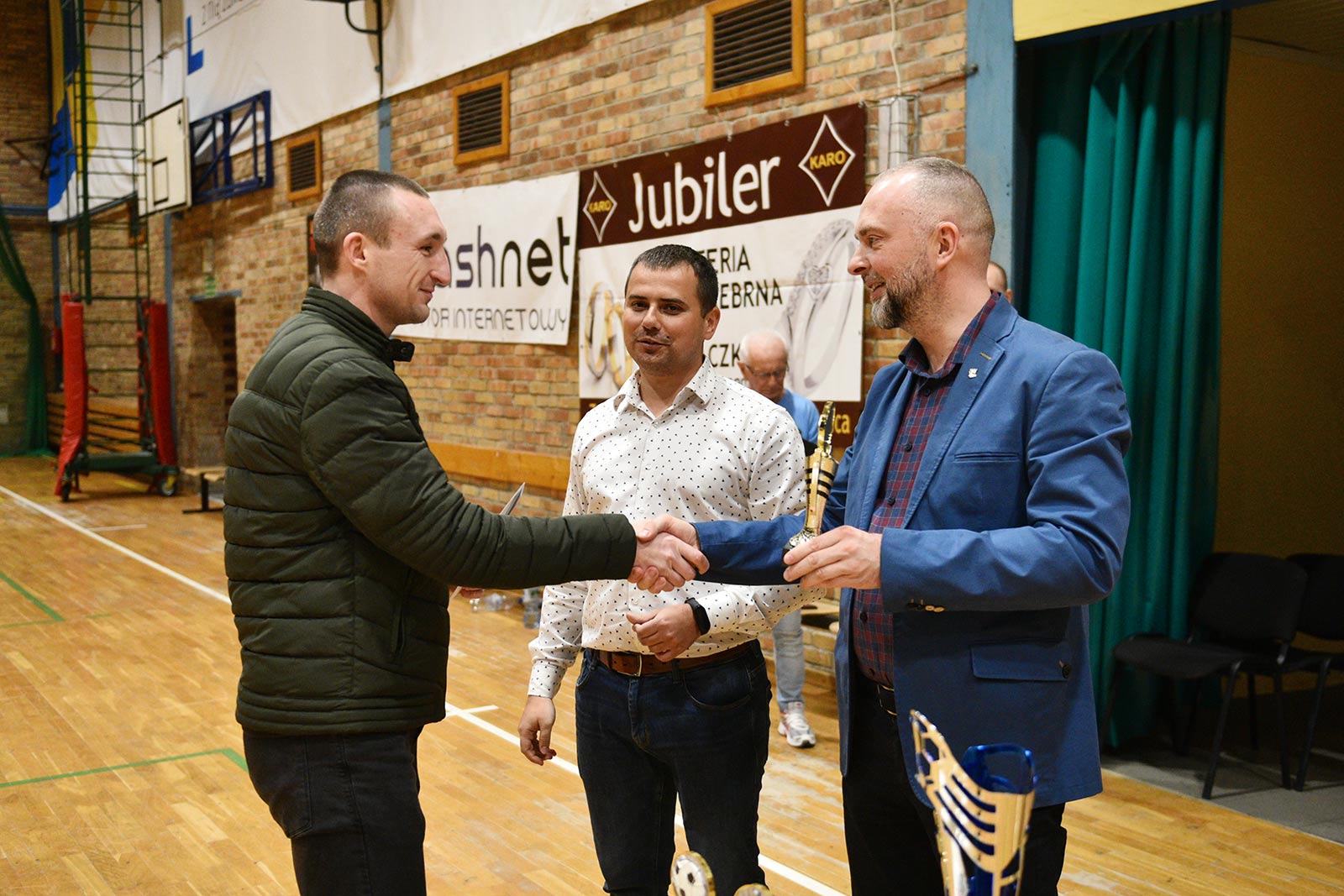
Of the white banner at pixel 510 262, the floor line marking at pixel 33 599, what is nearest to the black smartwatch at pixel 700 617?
the white banner at pixel 510 262

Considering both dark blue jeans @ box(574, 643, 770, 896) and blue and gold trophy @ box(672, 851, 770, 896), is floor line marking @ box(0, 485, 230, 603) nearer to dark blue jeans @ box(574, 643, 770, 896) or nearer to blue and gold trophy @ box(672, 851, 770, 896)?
dark blue jeans @ box(574, 643, 770, 896)

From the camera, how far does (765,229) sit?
6008 mm

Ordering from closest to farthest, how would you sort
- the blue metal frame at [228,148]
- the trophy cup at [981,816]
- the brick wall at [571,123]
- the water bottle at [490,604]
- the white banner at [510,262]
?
the trophy cup at [981,816], the brick wall at [571,123], the white banner at [510,262], the water bottle at [490,604], the blue metal frame at [228,148]

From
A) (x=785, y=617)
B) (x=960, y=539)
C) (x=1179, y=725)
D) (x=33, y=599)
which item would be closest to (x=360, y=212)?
(x=960, y=539)

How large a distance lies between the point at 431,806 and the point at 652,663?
2.41 metres

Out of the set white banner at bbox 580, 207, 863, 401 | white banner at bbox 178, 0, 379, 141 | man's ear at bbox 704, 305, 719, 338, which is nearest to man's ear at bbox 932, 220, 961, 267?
man's ear at bbox 704, 305, 719, 338

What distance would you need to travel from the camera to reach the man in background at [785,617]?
502 centimetres

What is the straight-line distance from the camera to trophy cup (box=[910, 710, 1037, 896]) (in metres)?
1.22

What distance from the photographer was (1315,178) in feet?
19.5

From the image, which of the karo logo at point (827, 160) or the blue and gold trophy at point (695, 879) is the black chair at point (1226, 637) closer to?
the karo logo at point (827, 160)

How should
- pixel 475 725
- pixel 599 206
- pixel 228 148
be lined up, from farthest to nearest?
pixel 228 148 < pixel 599 206 < pixel 475 725

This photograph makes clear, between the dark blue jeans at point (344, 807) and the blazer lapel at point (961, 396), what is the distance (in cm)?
97

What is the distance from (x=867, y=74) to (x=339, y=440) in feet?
14.0

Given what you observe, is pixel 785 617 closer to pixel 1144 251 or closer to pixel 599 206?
pixel 1144 251
